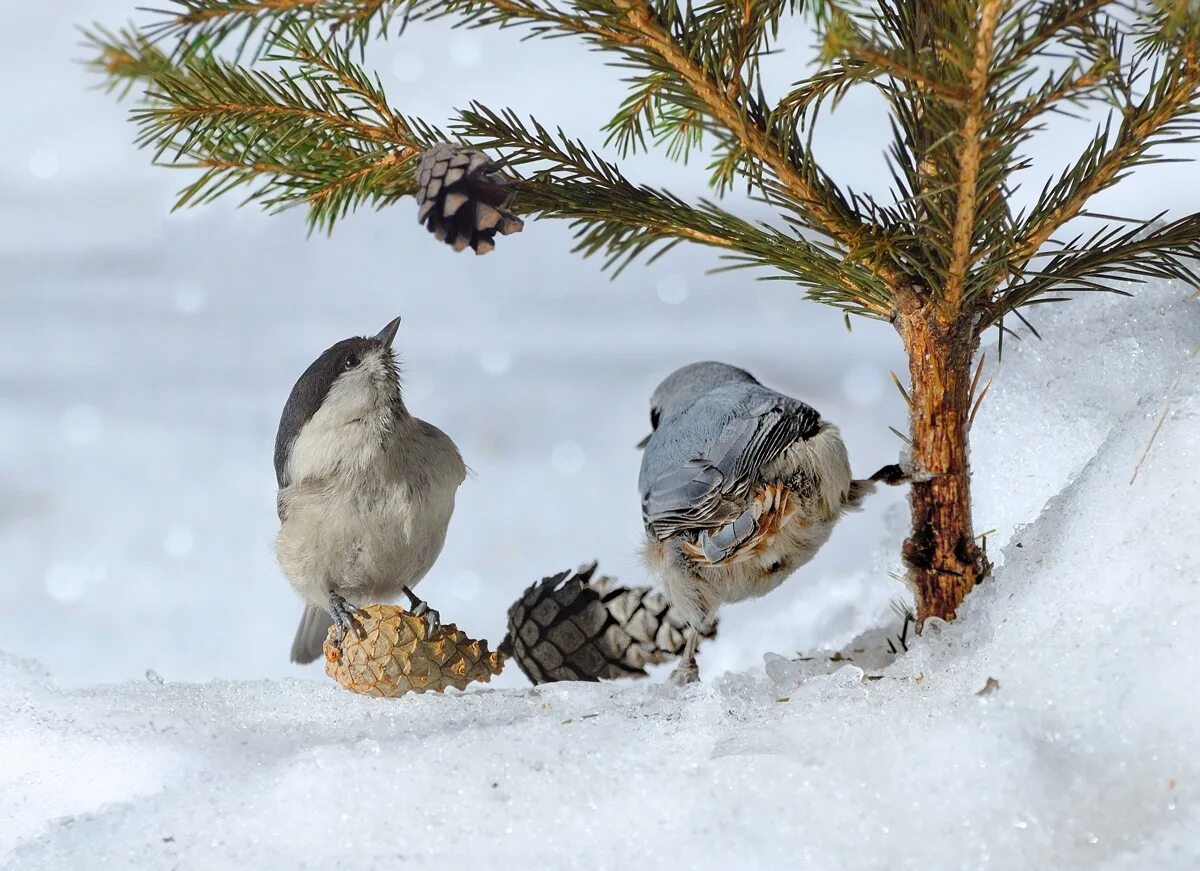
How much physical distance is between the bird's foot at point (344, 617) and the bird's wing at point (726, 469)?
0.74 ft

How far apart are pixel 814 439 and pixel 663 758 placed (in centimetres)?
29

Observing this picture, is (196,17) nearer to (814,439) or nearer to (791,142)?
(791,142)

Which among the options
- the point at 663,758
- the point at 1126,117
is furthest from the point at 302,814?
the point at 1126,117

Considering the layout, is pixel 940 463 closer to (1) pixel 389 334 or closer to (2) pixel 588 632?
(2) pixel 588 632

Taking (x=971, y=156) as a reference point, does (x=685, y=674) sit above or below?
below

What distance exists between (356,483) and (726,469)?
0.94 ft

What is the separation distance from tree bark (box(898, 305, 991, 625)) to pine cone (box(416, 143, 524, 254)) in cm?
28

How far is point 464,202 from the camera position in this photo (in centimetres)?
58

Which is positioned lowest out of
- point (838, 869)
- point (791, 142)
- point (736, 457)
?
point (838, 869)

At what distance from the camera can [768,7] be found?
62cm

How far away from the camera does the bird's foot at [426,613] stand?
0.79 metres

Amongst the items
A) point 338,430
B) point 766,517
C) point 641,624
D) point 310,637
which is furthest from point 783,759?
point 310,637

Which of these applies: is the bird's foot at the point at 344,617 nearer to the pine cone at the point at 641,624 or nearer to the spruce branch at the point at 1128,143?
the pine cone at the point at 641,624

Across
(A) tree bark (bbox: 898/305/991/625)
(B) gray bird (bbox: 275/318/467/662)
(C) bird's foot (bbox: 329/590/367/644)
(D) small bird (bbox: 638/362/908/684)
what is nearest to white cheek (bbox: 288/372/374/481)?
(B) gray bird (bbox: 275/318/467/662)
